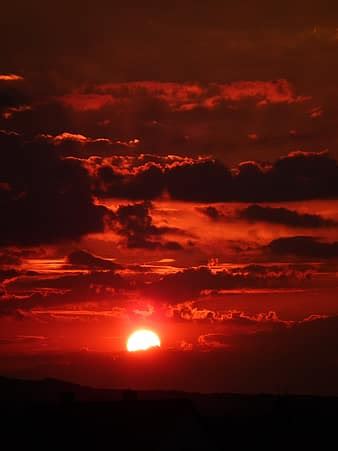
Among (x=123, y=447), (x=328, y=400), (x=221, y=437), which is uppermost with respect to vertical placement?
(x=328, y=400)

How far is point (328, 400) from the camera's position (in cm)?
17412

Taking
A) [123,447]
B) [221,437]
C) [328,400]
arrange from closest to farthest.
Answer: [123,447], [221,437], [328,400]

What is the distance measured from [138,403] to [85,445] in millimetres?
4872

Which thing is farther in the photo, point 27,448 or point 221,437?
point 221,437

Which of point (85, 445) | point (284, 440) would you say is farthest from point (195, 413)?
point (284, 440)

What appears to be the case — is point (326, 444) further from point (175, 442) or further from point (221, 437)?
point (175, 442)

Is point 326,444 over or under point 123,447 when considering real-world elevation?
over

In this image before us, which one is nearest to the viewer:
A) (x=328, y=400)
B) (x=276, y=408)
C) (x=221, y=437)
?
(x=221, y=437)

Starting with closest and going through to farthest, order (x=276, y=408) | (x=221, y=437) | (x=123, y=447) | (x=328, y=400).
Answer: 1. (x=123, y=447)
2. (x=221, y=437)
3. (x=276, y=408)
4. (x=328, y=400)

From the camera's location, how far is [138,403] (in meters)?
66.8

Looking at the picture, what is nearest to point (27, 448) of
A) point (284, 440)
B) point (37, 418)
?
point (37, 418)

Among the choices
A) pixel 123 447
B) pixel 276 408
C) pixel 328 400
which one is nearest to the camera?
A: pixel 123 447

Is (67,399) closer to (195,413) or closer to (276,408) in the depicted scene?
(195,413)

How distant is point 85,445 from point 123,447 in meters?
2.30
